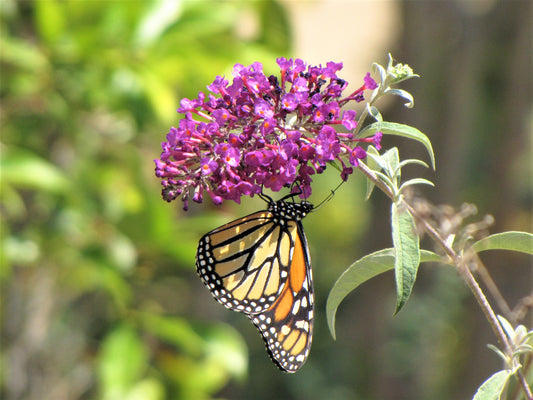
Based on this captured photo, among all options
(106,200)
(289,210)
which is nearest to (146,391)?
(106,200)

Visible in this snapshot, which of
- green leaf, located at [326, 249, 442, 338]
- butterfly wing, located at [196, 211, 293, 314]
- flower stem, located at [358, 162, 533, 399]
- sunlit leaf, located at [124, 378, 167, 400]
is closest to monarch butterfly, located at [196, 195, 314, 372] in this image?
butterfly wing, located at [196, 211, 293, 314]

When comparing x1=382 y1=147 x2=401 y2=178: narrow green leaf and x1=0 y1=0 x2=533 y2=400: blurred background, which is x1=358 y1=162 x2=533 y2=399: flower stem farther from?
x1=0 y1=0 x2=533 y2=400: blurred background

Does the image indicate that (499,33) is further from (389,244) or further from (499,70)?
(389,244)

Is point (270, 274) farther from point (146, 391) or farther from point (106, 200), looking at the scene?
point (106, 200)

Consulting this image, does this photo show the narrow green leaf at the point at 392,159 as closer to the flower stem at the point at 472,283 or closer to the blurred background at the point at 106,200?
the flower stem at the point at 472,283

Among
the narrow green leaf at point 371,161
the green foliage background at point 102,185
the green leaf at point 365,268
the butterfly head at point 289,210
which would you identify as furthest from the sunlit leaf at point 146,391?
the narrow green leaf at point 371,161

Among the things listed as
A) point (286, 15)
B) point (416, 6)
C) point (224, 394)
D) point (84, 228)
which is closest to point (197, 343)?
point (84, 228)

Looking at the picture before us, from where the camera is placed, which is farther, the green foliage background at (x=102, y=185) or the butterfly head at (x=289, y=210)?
the green foliage background at (x=102, y=185)
